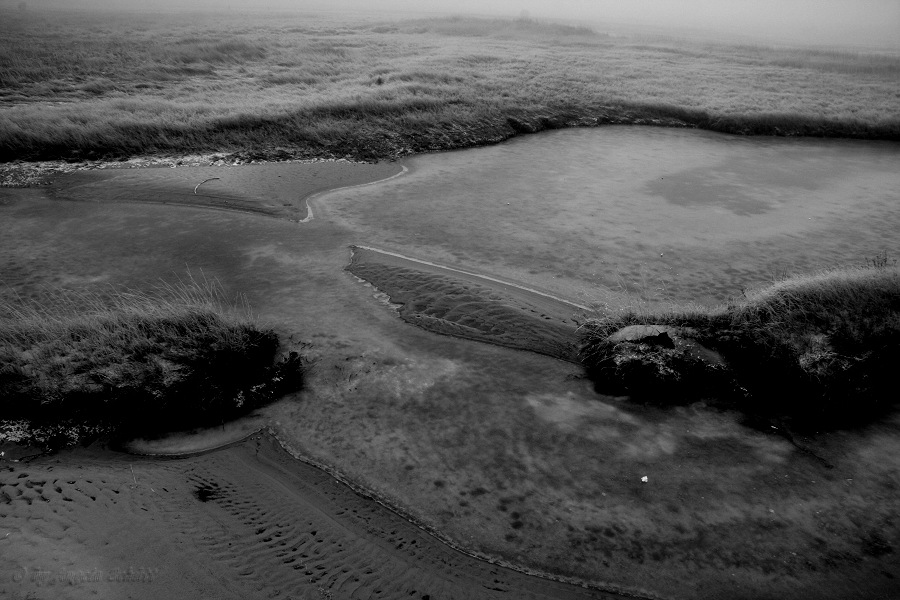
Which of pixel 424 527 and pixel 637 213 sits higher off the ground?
pixel 637 213

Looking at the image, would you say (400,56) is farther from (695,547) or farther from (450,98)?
(695,547)

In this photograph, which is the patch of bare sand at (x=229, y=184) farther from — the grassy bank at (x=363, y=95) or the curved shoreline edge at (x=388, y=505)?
the curved shoreline edge at (x=388, y=505)

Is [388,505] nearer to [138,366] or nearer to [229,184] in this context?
[138,366]

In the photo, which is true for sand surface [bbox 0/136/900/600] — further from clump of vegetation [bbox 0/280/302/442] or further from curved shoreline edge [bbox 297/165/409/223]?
curved shoreline edge [bbox 297/165/409/223]

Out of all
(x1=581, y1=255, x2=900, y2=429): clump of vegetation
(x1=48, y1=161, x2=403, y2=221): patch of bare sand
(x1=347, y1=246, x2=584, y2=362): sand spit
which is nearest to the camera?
(x1=581, y1=255, x2=900, y2=429): clump of vegetation

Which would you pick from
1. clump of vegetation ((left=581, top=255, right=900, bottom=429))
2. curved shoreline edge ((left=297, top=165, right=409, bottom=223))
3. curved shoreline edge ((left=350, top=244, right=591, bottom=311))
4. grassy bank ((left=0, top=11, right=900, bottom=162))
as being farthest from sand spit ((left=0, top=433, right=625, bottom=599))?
grassy bank ((left=0, top=11, right=900, bottom=162))

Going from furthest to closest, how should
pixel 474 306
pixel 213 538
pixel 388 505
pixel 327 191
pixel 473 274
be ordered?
pixel 327 191, pixel 473 274, pixel 474 306, pixel 388 505, pixel 213 538

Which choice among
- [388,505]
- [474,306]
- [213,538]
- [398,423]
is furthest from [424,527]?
[474,306]
